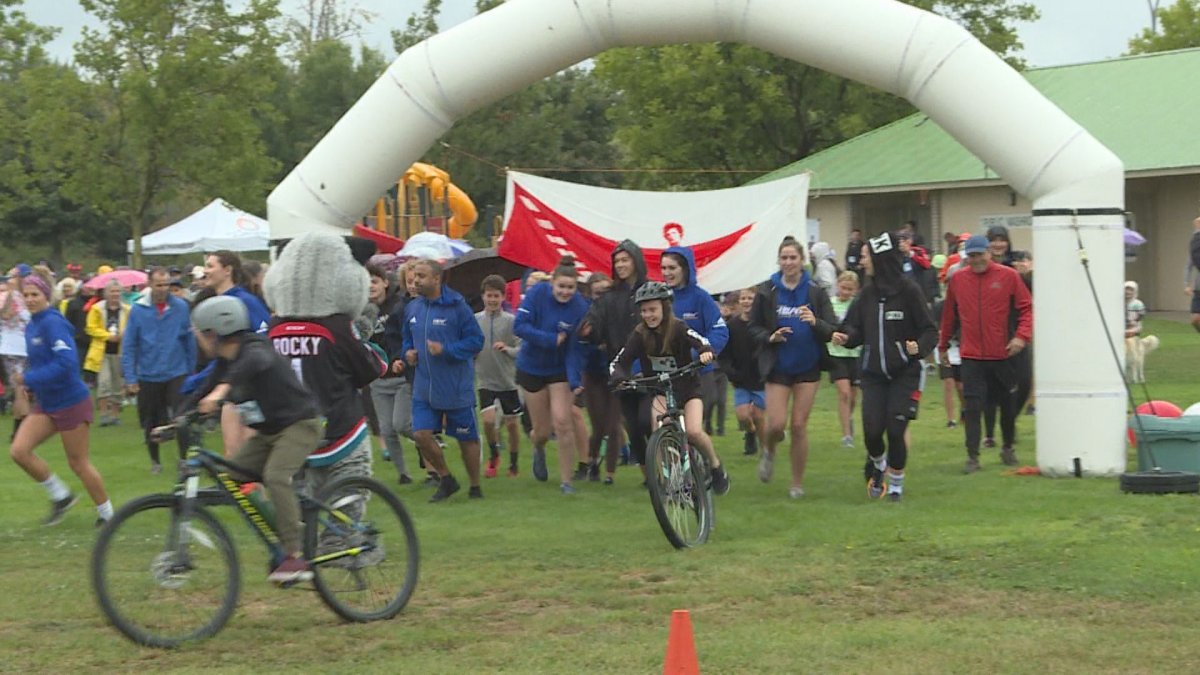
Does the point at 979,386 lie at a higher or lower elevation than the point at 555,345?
lower

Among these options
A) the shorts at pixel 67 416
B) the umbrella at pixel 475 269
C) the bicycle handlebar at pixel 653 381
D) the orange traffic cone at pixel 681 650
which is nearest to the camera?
the orange traffic cone at pixel 681 650

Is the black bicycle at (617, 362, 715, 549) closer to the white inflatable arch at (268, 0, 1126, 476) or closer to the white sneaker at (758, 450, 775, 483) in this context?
the white sneaker at (758, 450, 775, 483)

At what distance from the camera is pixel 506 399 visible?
15.2m

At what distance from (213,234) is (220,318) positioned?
3443 centimetres

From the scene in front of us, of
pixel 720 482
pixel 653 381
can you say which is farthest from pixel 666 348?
pixel 720 482

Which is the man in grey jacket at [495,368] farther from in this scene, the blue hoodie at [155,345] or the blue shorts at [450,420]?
the blue hoodie at [155,345]

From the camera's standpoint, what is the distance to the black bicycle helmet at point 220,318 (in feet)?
27.2

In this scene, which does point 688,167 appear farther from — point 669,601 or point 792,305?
point 669,601

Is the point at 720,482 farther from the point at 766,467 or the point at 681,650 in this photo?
the point at 681,650

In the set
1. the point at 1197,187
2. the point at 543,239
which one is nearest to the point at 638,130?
the point at 1197,187

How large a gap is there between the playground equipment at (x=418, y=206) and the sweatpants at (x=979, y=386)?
828 inches

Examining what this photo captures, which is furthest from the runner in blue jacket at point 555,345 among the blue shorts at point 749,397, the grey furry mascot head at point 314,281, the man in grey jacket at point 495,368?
the grey furry mascot head at point 314,281

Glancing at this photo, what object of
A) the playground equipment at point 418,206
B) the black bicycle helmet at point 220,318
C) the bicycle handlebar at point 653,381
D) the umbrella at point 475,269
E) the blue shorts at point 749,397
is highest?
the playground equipment at point 418,206

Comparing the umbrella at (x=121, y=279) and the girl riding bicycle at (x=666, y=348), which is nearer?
the girl riding bicycle at (x=666, y=348)
